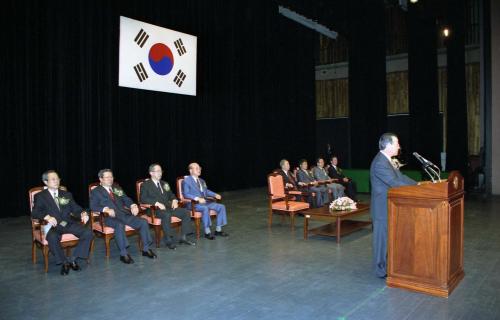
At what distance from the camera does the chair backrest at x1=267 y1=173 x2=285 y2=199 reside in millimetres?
7004

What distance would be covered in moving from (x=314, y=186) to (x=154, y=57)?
406 cm

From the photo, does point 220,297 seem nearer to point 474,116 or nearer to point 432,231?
point 432,231

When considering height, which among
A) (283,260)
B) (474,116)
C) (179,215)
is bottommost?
(283,260)

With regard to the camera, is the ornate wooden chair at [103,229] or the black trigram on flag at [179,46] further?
the black trigram on flag at [179,46]

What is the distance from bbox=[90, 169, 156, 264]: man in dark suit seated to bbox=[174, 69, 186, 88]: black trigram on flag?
4.64 meters

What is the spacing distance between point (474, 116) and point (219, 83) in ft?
28.3

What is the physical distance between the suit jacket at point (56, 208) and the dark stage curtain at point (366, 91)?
8.87 m

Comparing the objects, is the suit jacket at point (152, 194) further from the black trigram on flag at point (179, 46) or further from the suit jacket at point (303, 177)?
the black trigram on flag at point (179, 46)

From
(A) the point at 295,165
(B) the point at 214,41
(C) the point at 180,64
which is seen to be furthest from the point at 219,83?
(A) the point at 295,165

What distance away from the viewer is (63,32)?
7.96 m

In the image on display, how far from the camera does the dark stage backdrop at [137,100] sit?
24.7 ft

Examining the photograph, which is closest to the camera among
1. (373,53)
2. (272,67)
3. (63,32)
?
(63,32)

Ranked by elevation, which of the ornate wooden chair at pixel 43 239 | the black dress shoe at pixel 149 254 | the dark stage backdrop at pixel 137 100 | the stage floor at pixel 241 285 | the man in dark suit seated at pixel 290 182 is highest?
the dark stage backdrop at pixel 137 100

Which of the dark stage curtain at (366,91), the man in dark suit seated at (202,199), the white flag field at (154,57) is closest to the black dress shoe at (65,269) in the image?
the man in dark suit seated at (202,199)
